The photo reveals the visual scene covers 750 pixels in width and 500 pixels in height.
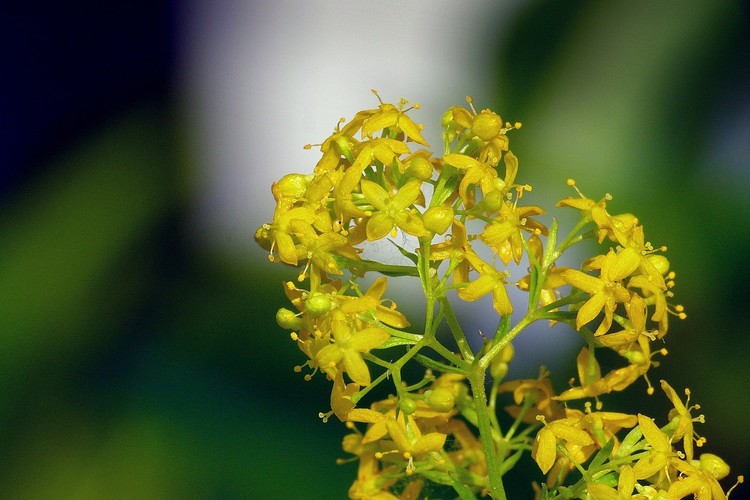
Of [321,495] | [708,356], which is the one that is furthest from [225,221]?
[708,356]

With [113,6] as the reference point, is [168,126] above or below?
below

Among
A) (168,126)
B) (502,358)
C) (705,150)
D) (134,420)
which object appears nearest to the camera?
(502,358)

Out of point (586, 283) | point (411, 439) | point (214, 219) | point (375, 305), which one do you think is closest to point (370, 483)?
point (411, 439)

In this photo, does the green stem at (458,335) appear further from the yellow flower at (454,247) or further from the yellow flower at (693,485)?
the yellow flower at (693,485)

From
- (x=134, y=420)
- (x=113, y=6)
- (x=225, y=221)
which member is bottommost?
(x=134, y=420)

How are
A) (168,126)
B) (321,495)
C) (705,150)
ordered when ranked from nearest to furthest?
(321,495) → (705,150) → (168,126)

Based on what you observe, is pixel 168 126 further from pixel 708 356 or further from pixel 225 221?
pixel 708 356

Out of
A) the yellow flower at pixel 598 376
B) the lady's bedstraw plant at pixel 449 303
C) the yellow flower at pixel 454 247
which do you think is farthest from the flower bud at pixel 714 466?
the yellow flower at pixel 454 247
